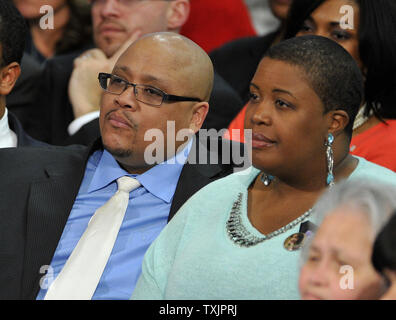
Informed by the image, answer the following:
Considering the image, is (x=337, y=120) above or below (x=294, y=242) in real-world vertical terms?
above

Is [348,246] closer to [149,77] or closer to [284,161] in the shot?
[284,161]

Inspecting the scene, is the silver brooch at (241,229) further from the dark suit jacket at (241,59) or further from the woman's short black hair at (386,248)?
the dark suit jacket at (241,59)

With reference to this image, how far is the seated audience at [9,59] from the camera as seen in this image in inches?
93.5

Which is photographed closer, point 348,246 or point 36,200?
point 348,246

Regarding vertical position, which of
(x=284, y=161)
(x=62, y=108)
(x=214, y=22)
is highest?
(x=284, y=161)

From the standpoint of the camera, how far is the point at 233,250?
5.29 feet

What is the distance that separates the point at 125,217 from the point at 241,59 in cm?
121

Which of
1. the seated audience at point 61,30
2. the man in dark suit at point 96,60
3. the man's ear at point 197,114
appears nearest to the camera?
the man's ear at point 197,114

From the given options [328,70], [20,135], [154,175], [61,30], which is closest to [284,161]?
[328,70]

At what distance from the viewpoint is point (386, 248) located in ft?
3.79

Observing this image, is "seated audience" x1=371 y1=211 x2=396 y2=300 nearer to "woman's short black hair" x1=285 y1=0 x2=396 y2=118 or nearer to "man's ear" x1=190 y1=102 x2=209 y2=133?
"man's ear" x1=190 y1=102 x2=209 y2=133

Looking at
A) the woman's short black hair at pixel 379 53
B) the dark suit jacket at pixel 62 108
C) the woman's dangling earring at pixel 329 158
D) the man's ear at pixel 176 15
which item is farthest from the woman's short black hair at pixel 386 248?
the man's ear at pixel 176 15

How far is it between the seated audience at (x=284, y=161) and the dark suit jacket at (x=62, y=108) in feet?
3.12

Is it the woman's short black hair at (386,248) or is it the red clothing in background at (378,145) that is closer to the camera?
the woman's short black hair at (386,248)
